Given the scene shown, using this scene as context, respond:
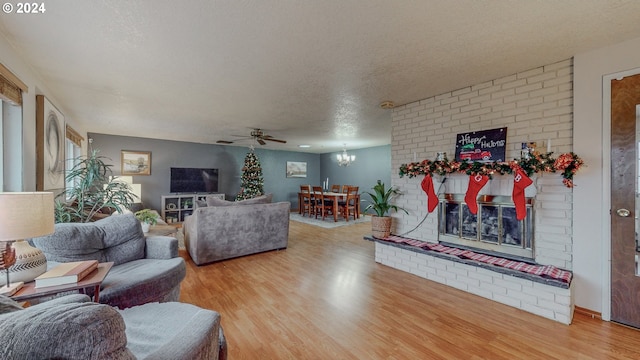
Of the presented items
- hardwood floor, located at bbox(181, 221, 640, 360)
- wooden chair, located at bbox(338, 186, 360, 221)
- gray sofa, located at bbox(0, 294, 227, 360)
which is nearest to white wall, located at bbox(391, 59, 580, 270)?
hardwood floor, located at bbox(181, 221, 640, 360)

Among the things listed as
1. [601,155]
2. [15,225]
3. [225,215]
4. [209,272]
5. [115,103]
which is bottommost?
[209,272]

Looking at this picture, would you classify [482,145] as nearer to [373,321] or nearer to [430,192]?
[430,192]

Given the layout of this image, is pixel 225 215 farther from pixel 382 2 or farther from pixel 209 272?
pixel 382 2

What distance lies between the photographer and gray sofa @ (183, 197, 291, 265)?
11.5 feet

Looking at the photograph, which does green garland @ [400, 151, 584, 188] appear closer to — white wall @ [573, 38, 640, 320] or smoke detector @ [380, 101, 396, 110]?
white wall @ [573, 38, 640, 320]

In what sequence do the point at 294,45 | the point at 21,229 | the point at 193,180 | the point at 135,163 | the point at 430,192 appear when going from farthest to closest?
the point at 193,180, the point at 135,163, the point at 430,192, the point at 294,45, the point at 21,229

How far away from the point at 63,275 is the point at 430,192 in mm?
3312

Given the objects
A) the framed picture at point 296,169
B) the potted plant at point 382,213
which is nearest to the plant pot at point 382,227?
the potted plant at point 382,213

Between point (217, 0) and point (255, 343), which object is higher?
point (217, 0)

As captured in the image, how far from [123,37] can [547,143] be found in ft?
12.2

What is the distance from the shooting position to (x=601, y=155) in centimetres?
216

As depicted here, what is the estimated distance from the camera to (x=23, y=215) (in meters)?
1.34

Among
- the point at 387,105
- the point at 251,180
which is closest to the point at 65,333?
the point at 387,105

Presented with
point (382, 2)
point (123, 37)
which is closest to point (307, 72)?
point (382, 2)
